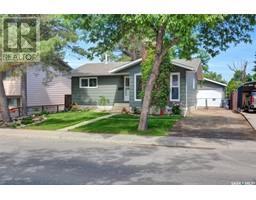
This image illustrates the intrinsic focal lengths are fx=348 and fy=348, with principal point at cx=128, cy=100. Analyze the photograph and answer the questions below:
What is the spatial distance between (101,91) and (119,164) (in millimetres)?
18327

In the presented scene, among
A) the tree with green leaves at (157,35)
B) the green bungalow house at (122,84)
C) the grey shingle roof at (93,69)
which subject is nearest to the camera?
the tree with green leaves at (157,35)

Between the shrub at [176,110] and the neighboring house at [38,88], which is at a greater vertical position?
the neighboring house at [38,88]

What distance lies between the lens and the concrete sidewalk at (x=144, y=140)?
11828 mm

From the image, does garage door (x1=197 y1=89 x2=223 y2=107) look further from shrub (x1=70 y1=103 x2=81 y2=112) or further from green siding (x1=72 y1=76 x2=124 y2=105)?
shrub (x1=70 y1=103 x2=81 y2=112)

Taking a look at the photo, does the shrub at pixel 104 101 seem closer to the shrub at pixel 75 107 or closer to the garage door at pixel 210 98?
the shrub at pixel 75 107

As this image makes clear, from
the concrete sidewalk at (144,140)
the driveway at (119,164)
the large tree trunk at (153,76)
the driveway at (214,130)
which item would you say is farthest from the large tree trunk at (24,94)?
the driveway at (119,164)

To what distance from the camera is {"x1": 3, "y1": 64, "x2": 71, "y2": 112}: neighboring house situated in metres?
26.3

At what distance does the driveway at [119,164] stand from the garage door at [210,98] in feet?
78.6

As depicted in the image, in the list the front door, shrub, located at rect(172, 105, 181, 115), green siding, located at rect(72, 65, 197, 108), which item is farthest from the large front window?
shrub, located at rect(172, 105, 181, 115)

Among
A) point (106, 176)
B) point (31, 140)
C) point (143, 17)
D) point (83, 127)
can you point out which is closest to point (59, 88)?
point (83, 127)

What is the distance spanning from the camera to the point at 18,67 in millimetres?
A: 18578

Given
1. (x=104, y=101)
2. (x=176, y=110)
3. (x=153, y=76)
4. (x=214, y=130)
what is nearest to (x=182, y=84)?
(x=176, y=110)

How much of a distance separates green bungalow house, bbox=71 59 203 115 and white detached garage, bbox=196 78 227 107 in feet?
28.4

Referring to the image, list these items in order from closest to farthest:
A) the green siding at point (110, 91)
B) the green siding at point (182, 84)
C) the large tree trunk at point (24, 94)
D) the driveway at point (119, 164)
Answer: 1. the driveway at point (119, 164)
2. the green siding at point (182, 84)
3. the green siding at point (110, 91)
4. the large tree trunk at point (24, 94)
